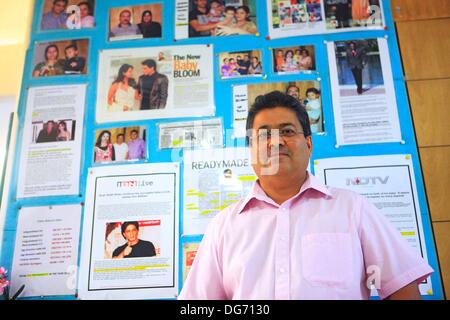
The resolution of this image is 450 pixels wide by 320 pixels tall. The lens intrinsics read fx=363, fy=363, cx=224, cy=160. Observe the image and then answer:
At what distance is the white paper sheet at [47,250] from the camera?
1.42m

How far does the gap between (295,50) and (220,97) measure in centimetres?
39

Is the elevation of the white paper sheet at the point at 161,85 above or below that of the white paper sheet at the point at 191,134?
above

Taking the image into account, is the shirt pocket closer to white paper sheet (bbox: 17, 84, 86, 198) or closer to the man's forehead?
the man's forehead

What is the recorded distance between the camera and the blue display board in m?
1.43

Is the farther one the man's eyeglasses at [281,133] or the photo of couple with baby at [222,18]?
the photo of couple with baby at [222,18]

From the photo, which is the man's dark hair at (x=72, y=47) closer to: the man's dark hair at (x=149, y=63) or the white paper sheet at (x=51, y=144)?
the white paper sheet at (x=51, y=144)

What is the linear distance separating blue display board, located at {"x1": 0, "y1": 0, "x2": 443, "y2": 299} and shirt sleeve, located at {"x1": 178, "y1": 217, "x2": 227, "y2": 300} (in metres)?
0.40

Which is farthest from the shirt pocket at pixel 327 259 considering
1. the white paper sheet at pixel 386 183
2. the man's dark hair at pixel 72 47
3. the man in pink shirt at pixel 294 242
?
the man's dark hair at pixel 72 47

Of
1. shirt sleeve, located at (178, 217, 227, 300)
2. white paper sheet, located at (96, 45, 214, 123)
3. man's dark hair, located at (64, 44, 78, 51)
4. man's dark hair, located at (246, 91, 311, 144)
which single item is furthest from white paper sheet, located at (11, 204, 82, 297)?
man's dark hair, located at (246, 91, 311, 144)

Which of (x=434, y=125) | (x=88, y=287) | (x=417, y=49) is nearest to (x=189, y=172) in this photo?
(x=88, y=287)

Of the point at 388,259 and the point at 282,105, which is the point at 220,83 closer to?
the point at 282,105

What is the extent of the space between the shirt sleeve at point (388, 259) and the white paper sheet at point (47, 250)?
1098mm

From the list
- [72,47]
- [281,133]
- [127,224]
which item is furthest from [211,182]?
[72,47]
